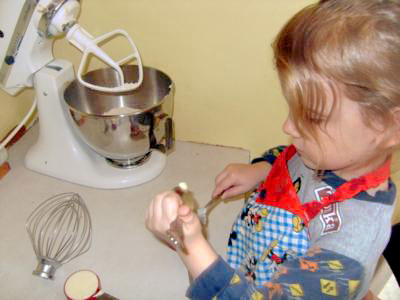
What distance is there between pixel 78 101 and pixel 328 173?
51 centimetres

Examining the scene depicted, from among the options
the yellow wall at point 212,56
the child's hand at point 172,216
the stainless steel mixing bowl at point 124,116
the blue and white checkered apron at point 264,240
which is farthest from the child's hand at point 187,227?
the yellow wall at point 212,56

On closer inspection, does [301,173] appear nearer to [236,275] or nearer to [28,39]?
[236,275]

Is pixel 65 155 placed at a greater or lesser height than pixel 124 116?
lesser

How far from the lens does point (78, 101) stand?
2.70ft

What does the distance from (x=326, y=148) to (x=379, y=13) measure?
0.17 meters

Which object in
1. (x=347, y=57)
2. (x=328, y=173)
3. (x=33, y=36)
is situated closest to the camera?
(x=347, y=57)

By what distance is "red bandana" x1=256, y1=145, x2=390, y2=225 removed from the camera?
0.54 meters

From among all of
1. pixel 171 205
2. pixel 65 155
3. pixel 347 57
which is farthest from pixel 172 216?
pixel 65 155

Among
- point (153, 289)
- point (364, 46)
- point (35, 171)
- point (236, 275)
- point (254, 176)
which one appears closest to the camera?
point (364, 46)

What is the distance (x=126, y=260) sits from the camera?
0.68 m

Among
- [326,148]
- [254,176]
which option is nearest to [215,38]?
[254,176]

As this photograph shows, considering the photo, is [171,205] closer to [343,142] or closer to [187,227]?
[187,227]

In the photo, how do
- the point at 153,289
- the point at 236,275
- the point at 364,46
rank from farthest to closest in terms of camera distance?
the point at 153,289
the point at 236,275
the point at 364,46

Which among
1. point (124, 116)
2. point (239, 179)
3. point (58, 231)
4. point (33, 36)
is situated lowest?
point (58, 231)
